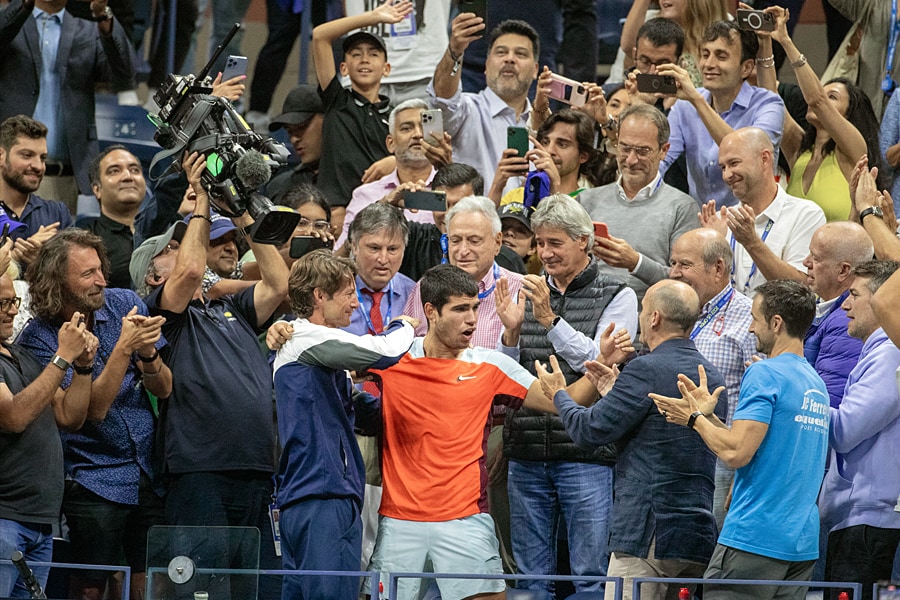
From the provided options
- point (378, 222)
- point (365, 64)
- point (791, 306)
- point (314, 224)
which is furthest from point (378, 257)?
point (365, 64)

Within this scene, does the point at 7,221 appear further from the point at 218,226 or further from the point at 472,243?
the point at 472,243

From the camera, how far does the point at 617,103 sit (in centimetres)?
793

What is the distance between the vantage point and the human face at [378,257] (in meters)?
6.11

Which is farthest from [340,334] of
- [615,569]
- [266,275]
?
[615,569]

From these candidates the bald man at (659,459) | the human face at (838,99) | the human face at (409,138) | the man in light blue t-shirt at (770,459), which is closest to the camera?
the man in light blue t-shirt at (770,459)

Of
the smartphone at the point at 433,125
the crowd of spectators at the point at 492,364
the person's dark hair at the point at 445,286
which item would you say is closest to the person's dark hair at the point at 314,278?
the crowd of spectators at the point at 492,364

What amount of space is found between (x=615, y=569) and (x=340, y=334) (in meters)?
1.32

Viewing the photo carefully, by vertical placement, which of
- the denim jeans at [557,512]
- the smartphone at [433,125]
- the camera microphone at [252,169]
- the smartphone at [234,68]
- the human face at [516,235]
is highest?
the smartphone at [234,68]

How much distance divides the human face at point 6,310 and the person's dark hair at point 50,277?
156 mm

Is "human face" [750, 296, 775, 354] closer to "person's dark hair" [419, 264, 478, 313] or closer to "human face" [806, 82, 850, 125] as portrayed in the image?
"person's dark hair" [419, 264, 478, 313]

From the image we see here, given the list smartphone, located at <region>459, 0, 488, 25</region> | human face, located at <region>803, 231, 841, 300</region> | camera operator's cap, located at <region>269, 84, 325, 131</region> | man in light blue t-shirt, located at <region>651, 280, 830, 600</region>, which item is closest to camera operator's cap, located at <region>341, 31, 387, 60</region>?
camera operator's cap, located at <region>269, 84, 325, 131</region>

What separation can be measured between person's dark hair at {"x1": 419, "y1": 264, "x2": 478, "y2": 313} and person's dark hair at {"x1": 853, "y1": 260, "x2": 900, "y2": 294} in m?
1.47

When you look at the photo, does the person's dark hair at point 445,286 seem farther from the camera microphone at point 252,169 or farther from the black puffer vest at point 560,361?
the camera microphone at point 252,169

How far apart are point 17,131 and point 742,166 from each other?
3.59m
